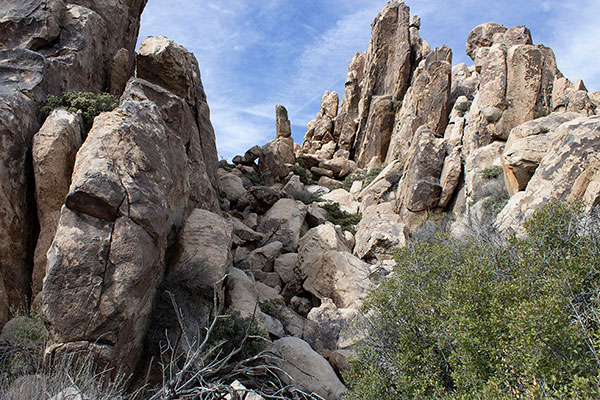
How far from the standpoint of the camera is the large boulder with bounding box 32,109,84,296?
7.96 metres

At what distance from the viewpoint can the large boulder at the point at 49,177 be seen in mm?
7962

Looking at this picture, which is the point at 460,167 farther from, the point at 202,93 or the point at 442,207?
the point at 202,93

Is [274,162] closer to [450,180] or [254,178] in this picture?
[254,178]

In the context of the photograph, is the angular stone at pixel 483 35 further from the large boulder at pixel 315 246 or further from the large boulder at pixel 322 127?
the large boulder at pixel 315 246

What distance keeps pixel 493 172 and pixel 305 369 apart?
10996mm

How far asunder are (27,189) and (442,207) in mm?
15533

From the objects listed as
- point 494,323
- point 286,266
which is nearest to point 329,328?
point 286,266

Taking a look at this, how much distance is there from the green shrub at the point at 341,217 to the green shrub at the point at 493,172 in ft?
22.8

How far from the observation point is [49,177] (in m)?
8.13

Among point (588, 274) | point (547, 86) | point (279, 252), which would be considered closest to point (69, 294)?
point (588, 274)

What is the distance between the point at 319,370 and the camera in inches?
338

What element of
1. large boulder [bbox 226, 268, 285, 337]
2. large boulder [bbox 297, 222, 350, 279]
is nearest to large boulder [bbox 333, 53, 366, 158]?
large boulder [bbox 297, 222, 350, 279]

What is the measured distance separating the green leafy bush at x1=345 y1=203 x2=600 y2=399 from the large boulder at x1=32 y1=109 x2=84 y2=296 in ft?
22.7

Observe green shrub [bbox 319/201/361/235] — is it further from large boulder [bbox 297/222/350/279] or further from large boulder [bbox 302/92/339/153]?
large boulder [bbox 302/92/339/153]
